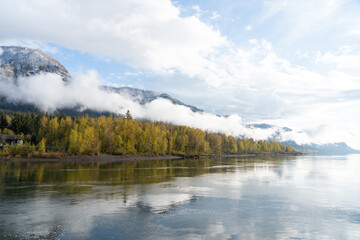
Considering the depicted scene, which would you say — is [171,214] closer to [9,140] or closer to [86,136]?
[86,136]

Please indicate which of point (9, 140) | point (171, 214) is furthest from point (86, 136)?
point (171, 214)

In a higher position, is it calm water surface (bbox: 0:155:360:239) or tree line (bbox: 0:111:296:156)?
tree line (bbox: 0:111:296:156)

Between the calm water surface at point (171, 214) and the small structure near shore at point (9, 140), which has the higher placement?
the small structure near shore at point (9, 140)

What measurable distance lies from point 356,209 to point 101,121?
117 meters

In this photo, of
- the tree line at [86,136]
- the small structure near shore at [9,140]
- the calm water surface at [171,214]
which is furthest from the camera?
the small structure near shore at [9,140]

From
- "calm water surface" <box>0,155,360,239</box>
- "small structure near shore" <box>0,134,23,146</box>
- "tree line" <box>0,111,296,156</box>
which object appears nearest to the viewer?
"calm water surface" <box>0,155,360,239</box>

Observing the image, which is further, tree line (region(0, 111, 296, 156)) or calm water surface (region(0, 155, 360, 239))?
tree line (region(0, 111, 296, 156))

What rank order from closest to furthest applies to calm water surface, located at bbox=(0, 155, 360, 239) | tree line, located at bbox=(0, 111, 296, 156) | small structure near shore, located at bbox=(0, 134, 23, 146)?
1. calm water surface, located at bbox=(0, 155, 360, 239)
2. tree line, located at bbox=(0, 111, 296, 156)
3. small structure near shore, located at bbox=(0, 134, 23, 146)

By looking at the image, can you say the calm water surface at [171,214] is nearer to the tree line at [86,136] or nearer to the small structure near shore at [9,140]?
the tree line at [86,136]

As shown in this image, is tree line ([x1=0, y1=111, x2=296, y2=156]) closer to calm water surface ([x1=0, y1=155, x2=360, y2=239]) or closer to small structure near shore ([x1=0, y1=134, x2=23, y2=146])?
small structure near shore ([x1=0, y1=134, x2=23, y2=146])

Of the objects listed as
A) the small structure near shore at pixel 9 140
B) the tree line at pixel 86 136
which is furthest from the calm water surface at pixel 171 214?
the small structure near shore at pixel 9 140

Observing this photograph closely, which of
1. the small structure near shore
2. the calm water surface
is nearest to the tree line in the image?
the small structure near shore

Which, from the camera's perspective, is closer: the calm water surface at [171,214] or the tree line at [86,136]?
the calm water surface at [171,214]

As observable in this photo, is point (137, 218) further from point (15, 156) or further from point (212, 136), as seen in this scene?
point (212, 136)
